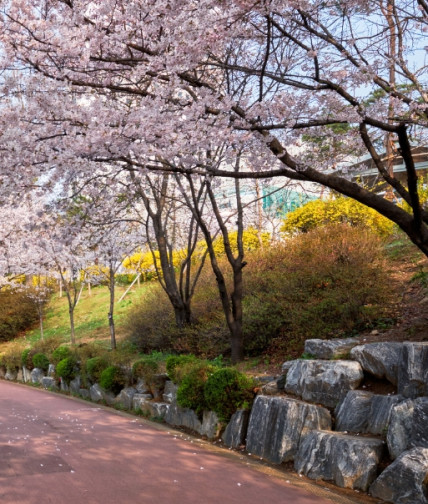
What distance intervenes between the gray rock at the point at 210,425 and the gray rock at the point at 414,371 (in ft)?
9.37

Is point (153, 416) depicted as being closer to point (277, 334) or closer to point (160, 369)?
point (160, 369)

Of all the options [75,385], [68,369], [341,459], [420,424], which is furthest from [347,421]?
[68,369]

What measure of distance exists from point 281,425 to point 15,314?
2062 centimetres

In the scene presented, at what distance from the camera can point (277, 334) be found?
32.9ft

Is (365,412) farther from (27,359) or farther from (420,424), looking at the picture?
(27,359)

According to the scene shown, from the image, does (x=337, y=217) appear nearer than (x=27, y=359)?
Yes

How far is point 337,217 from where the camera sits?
15508mm

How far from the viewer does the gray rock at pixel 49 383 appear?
14.2 metres

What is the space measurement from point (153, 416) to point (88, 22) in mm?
6008

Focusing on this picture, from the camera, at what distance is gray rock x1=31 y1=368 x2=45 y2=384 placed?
15485 mm

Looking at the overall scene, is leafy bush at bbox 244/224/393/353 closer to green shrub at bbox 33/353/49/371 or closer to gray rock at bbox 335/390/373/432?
gray rock at bbox 335/390/373/432

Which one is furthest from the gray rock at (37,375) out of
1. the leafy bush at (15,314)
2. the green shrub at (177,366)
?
the leafy bush at (15,314)

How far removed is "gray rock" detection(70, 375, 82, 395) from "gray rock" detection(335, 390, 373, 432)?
7895 millimetres

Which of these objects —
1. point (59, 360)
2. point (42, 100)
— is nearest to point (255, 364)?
point (42, 100)
